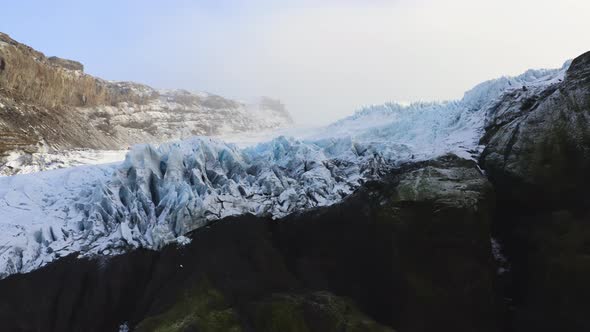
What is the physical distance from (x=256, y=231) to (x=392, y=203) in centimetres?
386

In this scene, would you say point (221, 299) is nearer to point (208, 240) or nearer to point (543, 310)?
point (208, 240)

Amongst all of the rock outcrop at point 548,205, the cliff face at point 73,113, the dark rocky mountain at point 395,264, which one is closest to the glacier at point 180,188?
the dark rocky mountain at point 395,264

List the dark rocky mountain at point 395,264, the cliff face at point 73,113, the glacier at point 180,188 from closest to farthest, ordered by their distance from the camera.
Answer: the dark rocky mountain at point 395,264 < the glacier at point 180,188 < the cliff face at point 73,113

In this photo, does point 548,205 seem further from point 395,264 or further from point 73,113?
point 73,113

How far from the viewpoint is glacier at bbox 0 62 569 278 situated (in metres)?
12.4

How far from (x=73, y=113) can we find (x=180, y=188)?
3091 cm

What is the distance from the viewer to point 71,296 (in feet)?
37.1

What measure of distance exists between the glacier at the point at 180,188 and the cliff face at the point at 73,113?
11533 millimetres

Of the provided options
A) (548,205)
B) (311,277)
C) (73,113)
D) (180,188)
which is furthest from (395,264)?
(73,113)

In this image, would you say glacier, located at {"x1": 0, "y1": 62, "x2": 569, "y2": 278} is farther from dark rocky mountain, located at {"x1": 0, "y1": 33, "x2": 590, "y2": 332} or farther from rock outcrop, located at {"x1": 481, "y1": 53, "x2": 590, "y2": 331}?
rock outcrop, located at {"x1": 481, "y1": 53, "x2": 590, "y2": 331}

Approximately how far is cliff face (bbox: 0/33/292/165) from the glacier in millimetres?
11533

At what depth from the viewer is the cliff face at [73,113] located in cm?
2870

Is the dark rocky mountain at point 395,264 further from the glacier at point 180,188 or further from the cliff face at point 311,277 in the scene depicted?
the glacier at point 180,188

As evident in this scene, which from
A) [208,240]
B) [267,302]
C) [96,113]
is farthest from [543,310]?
[96,113]
